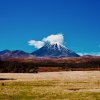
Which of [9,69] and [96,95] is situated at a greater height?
[9,69]

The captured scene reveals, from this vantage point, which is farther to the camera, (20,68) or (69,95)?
(20,68)

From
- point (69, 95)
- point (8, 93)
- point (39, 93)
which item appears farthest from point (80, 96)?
point (8, 93)

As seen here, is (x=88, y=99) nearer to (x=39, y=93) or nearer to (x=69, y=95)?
(x=69, y=95)

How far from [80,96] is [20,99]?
6.92 m

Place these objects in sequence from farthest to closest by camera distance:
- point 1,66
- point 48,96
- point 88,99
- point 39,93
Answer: point 1,66 → point 39,93 → point 48,96 → point 88,99

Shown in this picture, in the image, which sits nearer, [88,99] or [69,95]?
[88,99]

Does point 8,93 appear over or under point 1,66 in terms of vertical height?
under

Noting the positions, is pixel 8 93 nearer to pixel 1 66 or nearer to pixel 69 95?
pixel 69 95

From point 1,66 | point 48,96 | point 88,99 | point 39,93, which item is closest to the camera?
point 88,99

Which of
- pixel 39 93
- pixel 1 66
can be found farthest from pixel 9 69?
pixel 39 93

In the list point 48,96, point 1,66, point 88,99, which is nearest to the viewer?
point 88,99

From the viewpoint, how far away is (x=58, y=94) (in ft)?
151

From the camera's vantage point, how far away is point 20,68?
A: 148125 millimetres

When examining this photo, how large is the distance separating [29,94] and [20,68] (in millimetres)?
102254
